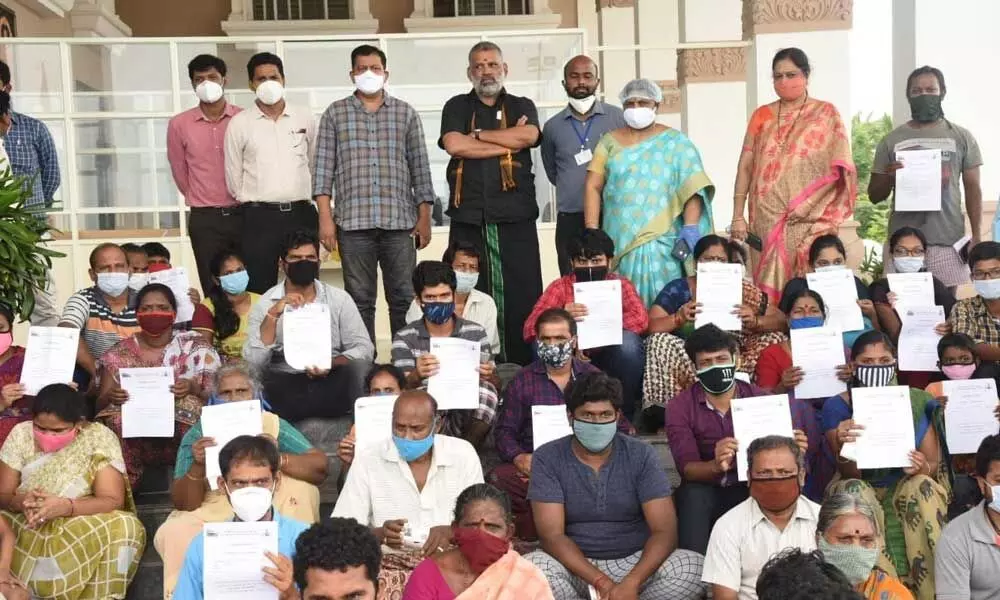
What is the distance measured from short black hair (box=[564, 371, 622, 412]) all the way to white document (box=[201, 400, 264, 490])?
1.46 meters

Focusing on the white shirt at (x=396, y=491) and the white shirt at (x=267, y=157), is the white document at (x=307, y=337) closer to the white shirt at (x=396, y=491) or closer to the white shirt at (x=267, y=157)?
the white shirt at (x=396, y=491)

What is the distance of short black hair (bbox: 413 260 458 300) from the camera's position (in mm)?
7496

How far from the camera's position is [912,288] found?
314 inches

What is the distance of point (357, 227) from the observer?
868 centimetres

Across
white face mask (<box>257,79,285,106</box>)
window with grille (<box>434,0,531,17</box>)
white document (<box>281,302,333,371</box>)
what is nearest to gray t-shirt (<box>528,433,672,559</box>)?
white document (<box>281,302,333,371</box>)

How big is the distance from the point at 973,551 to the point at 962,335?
71.0 inches

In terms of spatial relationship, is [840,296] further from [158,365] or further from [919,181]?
[158,365]

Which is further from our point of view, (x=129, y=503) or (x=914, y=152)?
(x=914, y=152)

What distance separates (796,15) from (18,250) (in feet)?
22.5

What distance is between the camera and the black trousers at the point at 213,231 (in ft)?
29.7

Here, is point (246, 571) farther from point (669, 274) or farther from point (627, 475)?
point (669, 274)

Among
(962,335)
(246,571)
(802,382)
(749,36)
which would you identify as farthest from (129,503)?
(749,36)

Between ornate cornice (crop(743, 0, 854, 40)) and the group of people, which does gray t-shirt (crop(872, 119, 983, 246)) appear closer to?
the group of people

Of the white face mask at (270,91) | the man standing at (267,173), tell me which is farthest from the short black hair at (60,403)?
the white face mask at (270,91)
